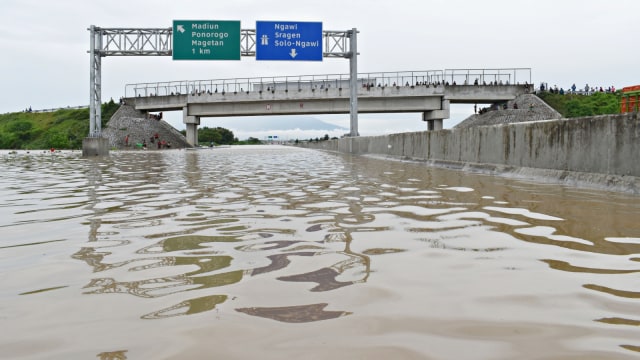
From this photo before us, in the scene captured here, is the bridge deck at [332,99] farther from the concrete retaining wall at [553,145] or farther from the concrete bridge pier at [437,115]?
the concrete retaining wall at [553,145]

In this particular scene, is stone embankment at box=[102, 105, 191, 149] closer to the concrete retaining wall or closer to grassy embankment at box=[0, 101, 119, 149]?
grassy embankment at box=[0, 101, 119, 149]

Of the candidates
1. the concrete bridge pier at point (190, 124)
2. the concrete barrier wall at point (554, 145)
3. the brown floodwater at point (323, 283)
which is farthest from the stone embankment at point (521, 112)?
the brown floodwater at point (323, 283)

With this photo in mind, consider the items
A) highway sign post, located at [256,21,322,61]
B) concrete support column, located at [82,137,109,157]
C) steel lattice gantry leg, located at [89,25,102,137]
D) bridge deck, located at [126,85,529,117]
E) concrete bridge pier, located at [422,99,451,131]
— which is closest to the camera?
concrete support column, located at [82,137,109,157]

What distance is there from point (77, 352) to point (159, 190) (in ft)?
20.9

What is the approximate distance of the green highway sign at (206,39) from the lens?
32875mm

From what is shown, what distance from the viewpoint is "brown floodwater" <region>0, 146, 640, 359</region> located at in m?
1.95

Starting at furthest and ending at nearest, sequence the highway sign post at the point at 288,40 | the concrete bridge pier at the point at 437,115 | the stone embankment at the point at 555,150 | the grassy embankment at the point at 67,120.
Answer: the grassy embankment at the point at 67,120
the concrete bridge pier at the point at 437,115
the highway sign post at the point at 288,40
the stone embankment at the point at 555,150

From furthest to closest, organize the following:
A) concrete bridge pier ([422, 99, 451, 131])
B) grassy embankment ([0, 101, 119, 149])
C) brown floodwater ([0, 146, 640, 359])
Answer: grassy embankment ([0, 101, 119, 149])
concrete bridge pier ([422, 99, 451, 131])
brown floodwater ([0, 146, 640, 359])

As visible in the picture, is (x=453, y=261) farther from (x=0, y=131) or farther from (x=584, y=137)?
(x=0, y=131)

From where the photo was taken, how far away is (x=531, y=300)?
2420mm

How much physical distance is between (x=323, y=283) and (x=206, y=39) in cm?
3287

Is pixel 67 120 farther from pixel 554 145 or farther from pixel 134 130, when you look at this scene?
pixel 554 145

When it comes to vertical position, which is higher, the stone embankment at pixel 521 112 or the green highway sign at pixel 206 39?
the green highway sign at pixel 206 39

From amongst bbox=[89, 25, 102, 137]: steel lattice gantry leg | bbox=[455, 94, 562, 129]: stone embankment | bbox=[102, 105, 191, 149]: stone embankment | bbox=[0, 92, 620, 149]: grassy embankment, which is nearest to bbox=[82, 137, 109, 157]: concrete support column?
bbox=[89, 25, 102, 137]: steel lattice gantry leg
